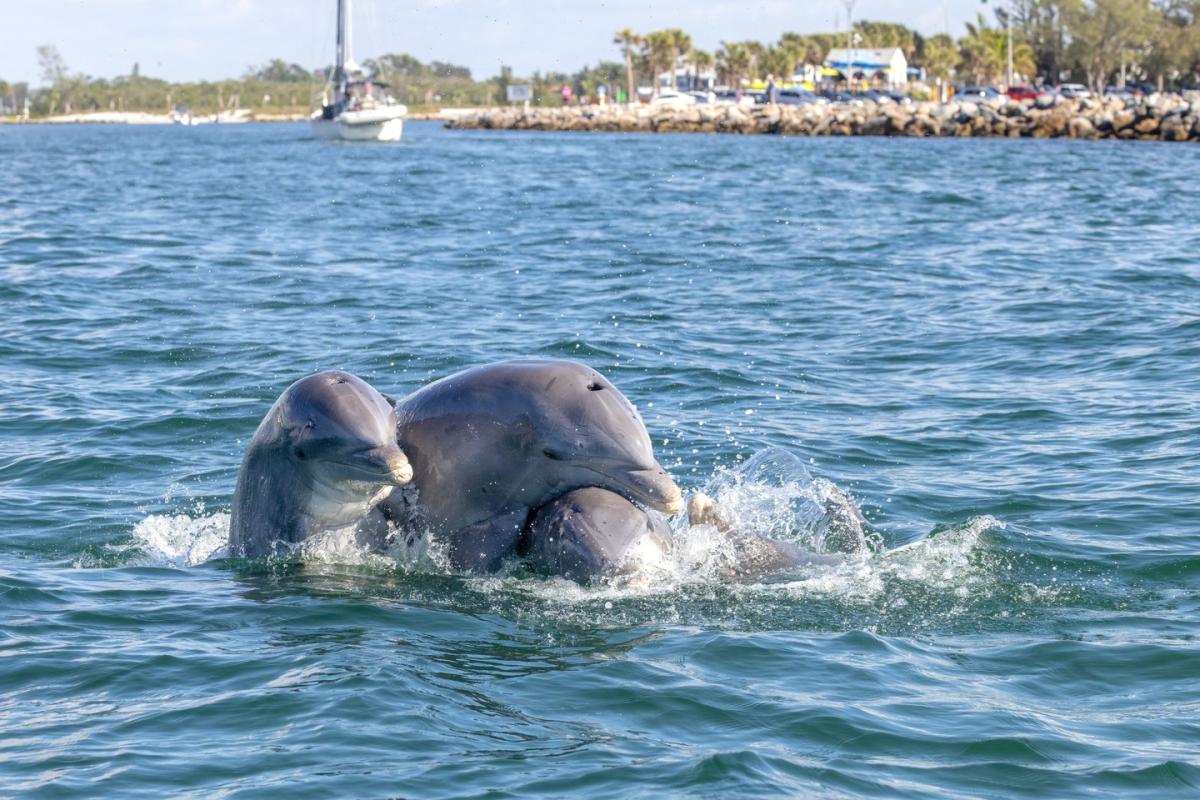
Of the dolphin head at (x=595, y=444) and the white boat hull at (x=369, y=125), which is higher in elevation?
the white boat hull at (x=369, y=125)

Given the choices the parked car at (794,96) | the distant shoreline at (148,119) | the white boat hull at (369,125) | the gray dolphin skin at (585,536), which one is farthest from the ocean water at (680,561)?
the distant shoreline at (148,119)

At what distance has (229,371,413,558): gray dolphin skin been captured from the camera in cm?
713

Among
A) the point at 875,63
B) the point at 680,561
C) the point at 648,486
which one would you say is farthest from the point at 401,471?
the point at 875,63

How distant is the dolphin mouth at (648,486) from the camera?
7164 mm

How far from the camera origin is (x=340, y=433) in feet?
23.4

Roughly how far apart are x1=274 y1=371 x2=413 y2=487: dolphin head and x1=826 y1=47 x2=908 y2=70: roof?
137m

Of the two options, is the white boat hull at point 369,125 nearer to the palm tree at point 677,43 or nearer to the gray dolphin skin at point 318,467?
the palm tree at point 677,43

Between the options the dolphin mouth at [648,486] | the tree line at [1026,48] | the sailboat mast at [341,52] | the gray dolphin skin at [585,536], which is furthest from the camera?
the tree line at [1026,48]

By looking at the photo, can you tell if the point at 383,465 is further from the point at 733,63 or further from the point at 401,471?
the point at 733,63

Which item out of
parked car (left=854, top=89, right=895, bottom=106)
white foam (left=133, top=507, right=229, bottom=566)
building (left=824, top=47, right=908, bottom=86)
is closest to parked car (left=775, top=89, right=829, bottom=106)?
parked car (left=854, top=89, right=895, bottom=106)

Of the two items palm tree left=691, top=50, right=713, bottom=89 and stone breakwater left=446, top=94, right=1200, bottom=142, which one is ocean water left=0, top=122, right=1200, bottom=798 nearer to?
stone breakwater left=446, top=94, right=1200, bottom=142

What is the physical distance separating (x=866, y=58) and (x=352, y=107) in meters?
73.7

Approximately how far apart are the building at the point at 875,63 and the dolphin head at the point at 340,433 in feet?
440

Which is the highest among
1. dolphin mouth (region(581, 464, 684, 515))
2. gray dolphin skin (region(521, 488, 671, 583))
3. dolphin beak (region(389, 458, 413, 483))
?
dolphin beak (region(389, 458, 413, 483))
